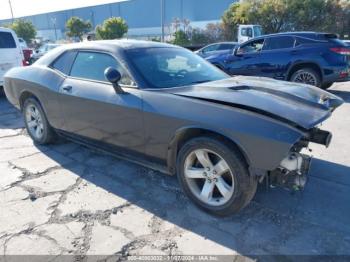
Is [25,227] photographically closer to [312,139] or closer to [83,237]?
[83,237]

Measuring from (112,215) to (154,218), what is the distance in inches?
16.3

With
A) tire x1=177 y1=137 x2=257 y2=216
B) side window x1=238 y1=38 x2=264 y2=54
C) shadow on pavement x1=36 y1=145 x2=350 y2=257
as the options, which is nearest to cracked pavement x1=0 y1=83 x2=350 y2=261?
shadow on pavement x1=36 y1=145 x2=350 y2=257

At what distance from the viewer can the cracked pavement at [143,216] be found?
262 cm

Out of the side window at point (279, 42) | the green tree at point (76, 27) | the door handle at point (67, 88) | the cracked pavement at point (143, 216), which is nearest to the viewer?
the cracked pavement at point (143, 216)

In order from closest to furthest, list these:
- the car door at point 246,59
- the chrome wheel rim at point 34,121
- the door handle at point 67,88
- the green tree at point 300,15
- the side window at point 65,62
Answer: the door handle at point 67,88
the side window at point 65,62
the chrome wheel rim at point 34,121
the car door at point 246,59
the green tree at point 300,15

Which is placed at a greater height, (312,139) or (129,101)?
(129,101)

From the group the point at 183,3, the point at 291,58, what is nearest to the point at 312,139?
the point at 291,58

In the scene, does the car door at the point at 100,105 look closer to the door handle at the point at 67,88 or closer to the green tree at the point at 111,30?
the door handle at the point at 67,88

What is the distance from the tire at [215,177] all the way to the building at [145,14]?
2423 inches

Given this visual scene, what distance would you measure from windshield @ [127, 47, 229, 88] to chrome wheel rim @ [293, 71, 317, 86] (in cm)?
506

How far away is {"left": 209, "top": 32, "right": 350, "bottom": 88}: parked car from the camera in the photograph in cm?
795

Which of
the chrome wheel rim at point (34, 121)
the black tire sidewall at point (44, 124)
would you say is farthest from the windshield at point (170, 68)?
the chrome wheel rim at point (34, 121)

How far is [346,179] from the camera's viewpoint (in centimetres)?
369

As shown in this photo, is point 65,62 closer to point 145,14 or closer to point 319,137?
point 319,137
